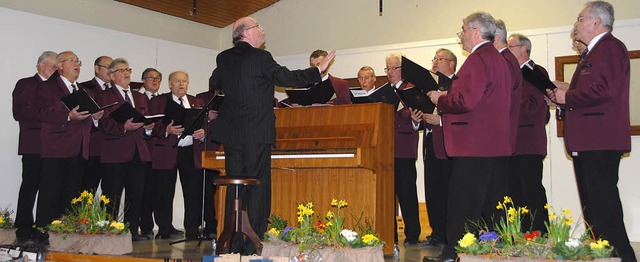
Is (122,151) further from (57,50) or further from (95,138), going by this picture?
(57,50)

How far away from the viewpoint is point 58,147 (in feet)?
19.8

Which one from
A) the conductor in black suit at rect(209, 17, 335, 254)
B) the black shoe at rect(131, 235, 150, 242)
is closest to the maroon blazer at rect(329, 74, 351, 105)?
the conductor in black suit at rect(209, 17, 335, 254)

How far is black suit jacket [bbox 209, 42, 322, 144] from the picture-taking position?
4.68 m

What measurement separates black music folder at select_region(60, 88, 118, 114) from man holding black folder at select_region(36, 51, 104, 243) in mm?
108

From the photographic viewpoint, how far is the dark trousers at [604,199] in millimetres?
3979

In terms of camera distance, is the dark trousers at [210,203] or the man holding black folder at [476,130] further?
the dark trousers at [210,203]

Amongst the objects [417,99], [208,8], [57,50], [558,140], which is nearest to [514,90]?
[417,99]

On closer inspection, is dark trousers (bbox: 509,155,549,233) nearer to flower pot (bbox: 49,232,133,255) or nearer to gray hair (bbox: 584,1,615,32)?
gray hair (bbox: 584,1,615,32)

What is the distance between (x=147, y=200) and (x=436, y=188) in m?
3.12

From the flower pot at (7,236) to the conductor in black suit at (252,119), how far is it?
2806mm

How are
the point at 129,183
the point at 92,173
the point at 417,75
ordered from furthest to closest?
the point at 92,173, the point at 129,183, the point at 417,75

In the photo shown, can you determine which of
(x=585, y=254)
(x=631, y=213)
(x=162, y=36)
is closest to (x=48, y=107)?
(x=162, y=36)

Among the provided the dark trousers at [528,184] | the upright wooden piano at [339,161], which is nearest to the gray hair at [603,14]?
the dark trousers at [528,184]

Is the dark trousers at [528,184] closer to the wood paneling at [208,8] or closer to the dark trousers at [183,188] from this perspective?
the dark trousers at [183,188]
